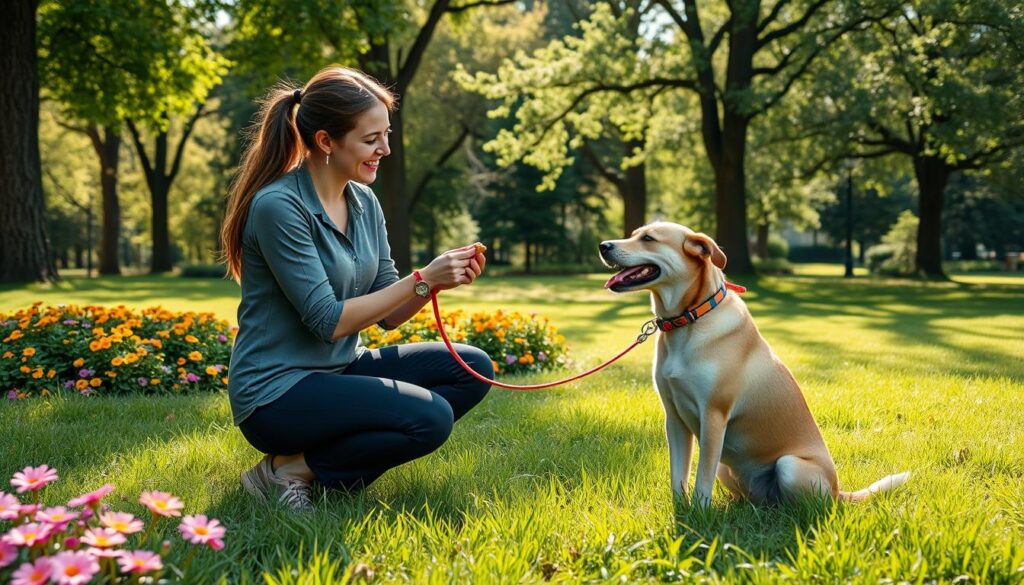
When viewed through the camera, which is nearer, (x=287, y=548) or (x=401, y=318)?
(x=287, y=548)

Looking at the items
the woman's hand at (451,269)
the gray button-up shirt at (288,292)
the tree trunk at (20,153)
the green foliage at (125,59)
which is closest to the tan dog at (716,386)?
the woman's hand at (451,269)

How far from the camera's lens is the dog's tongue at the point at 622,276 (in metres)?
3.53

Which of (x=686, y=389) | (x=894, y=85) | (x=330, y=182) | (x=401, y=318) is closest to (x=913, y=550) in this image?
(x=686, y=389)

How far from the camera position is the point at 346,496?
3.52m

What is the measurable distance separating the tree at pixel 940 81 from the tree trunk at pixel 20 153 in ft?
57.3

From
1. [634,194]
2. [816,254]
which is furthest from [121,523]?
[816,254]

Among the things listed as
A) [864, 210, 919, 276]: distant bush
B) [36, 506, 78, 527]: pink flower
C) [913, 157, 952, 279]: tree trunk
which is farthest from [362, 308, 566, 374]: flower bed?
[864, 210, 919, 276]: distant bush

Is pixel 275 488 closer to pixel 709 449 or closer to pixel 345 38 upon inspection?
pixel 709 449

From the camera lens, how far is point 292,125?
11.8 feet

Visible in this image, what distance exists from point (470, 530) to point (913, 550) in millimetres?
1568

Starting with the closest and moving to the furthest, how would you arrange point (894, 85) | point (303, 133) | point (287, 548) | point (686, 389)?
point (287, 548) < point (686, 389) < point (303, 133) < point (894, 85)

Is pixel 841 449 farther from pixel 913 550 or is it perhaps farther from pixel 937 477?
pixel 913 550

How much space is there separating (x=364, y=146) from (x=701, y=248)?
1.60 meters

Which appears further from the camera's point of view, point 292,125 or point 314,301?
point 292,125
